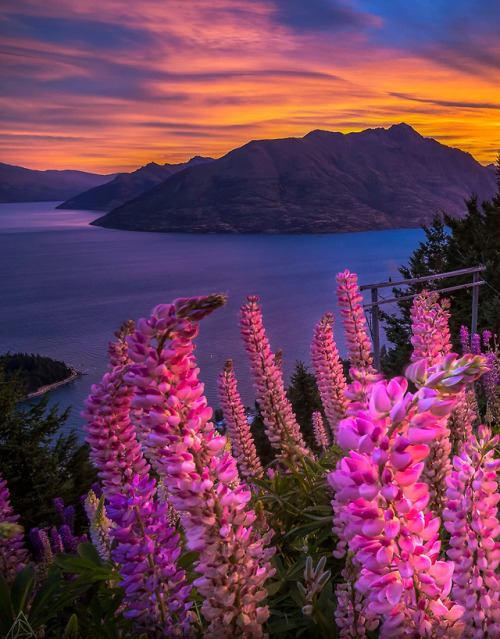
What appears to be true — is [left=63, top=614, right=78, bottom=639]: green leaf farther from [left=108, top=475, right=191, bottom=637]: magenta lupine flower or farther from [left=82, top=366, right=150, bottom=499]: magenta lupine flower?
[left=82, top=366, right=150, bottom=499]: magenta lupine flower

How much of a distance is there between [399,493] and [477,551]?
0.45 m

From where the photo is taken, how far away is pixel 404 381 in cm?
100

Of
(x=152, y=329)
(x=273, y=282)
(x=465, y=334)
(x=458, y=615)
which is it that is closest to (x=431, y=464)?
(x=458, y=615)

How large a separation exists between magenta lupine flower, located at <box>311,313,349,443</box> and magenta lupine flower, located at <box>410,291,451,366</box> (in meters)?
0.67

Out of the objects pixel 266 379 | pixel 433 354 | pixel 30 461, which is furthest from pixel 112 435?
pixel 30 461

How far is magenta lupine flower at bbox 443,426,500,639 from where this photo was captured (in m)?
1.20

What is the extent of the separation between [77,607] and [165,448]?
1.21 m

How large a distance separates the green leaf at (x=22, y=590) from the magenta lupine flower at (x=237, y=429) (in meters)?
1.72

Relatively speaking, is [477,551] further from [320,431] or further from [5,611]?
[320,431]

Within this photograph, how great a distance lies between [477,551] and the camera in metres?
1.21

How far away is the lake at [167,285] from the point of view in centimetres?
5253

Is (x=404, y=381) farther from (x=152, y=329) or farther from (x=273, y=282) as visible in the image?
(x=273, y=282)

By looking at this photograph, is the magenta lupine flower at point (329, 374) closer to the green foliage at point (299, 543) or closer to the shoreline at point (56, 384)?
the green foliage at point (299, 543)

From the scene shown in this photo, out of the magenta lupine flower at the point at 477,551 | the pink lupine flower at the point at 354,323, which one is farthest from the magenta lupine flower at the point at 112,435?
the pink lupine flower at the point at 354,323
